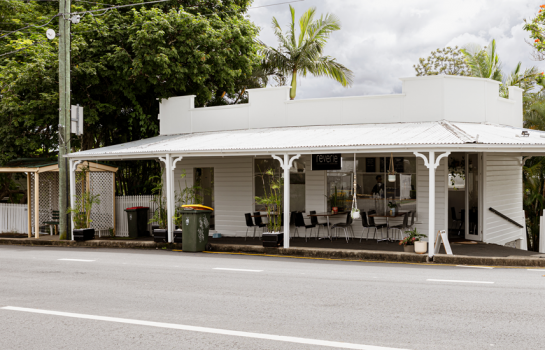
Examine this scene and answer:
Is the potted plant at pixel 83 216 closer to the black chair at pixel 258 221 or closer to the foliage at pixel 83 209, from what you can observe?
the foliage at pixel 83 209

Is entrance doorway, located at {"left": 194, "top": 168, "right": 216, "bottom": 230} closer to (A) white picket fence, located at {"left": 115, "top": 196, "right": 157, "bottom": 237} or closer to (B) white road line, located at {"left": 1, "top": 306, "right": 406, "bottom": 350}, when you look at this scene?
(A) white picket fence, located at {"left": 115, "top": 196, "right": 157, "bottom": 237}

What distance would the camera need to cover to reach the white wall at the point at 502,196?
48.5 feet

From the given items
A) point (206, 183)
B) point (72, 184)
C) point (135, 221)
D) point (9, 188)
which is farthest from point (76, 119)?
point (9, 188)

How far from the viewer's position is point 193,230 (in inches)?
539

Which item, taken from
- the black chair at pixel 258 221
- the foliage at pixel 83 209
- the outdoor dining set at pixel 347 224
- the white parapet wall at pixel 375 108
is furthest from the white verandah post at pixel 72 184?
the black chair at pixel 258 221

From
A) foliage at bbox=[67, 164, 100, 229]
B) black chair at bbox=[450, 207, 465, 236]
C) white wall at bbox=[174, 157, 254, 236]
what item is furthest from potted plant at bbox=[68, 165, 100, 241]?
black chair at bbox=[450, 207, 465, 236]

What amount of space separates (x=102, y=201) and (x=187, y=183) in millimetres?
3008

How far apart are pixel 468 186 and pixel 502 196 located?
145 centimetres

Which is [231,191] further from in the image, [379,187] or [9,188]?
[9,188]

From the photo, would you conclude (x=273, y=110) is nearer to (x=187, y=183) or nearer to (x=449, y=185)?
(x=187, y=183)

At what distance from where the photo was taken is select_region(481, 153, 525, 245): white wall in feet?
48.5

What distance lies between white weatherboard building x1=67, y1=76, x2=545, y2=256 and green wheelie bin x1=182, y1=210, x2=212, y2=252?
92cm

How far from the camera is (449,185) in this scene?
15273mm

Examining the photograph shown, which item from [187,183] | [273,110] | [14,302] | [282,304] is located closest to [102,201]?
[187,183]
